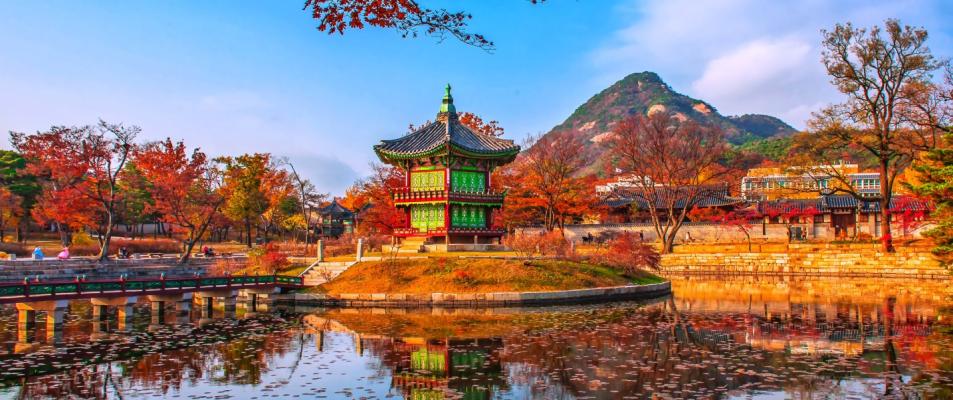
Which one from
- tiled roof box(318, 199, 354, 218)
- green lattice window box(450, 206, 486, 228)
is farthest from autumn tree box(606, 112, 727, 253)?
tiled roof box(318, 199, 354, 218)

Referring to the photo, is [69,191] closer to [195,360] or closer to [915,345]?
[195,360]

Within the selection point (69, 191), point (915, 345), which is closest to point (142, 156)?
point (69, 191)

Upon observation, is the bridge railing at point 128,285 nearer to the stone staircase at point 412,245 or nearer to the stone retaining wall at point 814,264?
the stone staircase at point 412,245

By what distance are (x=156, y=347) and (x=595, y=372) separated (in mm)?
13274

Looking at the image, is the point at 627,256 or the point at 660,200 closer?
the point at 627,256

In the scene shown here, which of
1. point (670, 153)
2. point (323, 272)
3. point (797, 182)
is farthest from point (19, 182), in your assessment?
point (797, 182)

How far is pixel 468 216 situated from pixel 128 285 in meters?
21.5

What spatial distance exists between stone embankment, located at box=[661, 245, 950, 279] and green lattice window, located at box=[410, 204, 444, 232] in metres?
22.2

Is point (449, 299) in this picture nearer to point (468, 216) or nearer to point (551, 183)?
point (468, 216)

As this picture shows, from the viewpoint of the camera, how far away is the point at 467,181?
4431 centimetres

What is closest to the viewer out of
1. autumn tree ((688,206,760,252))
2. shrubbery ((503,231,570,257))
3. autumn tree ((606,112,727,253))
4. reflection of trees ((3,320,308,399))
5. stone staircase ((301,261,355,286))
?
reflection of trees ((3,320,308,399))

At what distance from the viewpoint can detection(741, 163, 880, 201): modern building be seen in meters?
49.2

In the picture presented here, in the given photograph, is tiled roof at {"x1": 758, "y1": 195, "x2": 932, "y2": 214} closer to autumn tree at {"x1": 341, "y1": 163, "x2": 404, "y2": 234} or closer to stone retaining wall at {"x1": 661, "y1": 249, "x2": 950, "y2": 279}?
stone retaining wall at {"x1": 661, "y1": 249, "x2": 950, "y2": 279}

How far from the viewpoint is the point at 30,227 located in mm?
69125
